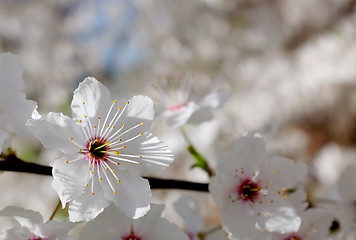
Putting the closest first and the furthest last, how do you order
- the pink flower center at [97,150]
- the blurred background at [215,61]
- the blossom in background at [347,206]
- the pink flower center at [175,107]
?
the pink flower center at [97,150], the blossom in background at [347,206], the pink flower center at [175,107], the blurred background at [215,61]

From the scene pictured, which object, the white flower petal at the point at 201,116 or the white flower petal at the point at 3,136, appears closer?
the white flower petal at the point at 3,136

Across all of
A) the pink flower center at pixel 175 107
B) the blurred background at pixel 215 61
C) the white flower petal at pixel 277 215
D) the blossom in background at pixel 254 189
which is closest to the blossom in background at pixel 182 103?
the pink flower center at pixel 175 107

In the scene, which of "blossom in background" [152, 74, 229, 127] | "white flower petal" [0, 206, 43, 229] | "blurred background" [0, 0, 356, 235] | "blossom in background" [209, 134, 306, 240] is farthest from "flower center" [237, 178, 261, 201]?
"blurred background" [0, 0, 356, 235]


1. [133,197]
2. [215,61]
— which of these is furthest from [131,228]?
[215,61]

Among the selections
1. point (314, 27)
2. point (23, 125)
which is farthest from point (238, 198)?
point (314, 27)

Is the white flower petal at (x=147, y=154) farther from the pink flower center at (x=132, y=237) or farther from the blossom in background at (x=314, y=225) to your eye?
the blossom in background at (x=314, y=225)

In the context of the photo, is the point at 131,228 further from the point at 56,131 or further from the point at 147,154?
the point at 56,131
